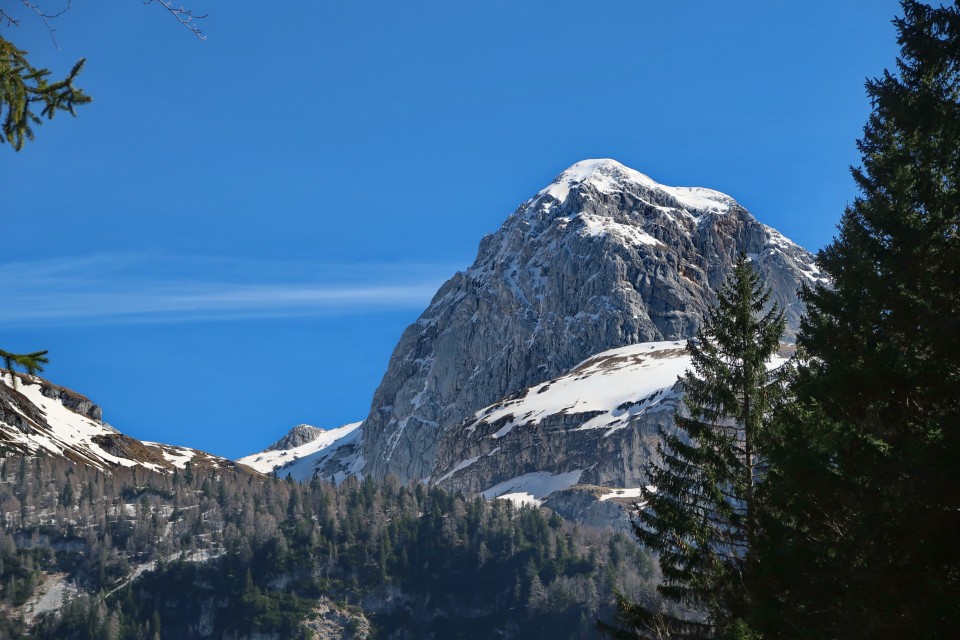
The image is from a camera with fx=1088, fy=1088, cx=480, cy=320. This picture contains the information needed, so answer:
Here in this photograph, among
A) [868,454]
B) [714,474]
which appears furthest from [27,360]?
[714,474]

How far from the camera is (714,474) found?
3275 cm

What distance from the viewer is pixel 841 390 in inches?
834

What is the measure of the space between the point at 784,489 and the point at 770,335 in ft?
38.6

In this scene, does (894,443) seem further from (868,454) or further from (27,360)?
(27,360)

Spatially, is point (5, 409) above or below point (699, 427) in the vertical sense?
below

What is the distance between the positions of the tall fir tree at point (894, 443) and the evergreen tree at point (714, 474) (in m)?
5.85

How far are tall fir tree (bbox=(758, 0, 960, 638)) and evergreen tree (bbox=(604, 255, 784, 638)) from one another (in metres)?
5.85

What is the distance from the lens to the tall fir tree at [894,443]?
17.6 m

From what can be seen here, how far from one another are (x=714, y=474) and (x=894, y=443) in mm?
A: 12140

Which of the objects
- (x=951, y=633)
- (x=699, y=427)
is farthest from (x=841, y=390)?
(x=699, y=427)

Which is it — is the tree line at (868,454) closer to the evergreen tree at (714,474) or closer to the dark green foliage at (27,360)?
the evergreen tree at (714,474)

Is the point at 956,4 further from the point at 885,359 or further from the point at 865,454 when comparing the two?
the point at 865,454

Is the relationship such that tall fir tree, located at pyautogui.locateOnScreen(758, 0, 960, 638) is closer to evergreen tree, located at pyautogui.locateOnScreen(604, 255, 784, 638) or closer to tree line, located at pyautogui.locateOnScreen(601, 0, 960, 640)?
tree line, located at pyautogui.locateOnScreen(601, 0, 960, 640)

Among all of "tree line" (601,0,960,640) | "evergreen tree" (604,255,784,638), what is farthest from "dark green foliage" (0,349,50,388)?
"evergreen tree" (604,255,784,638)
